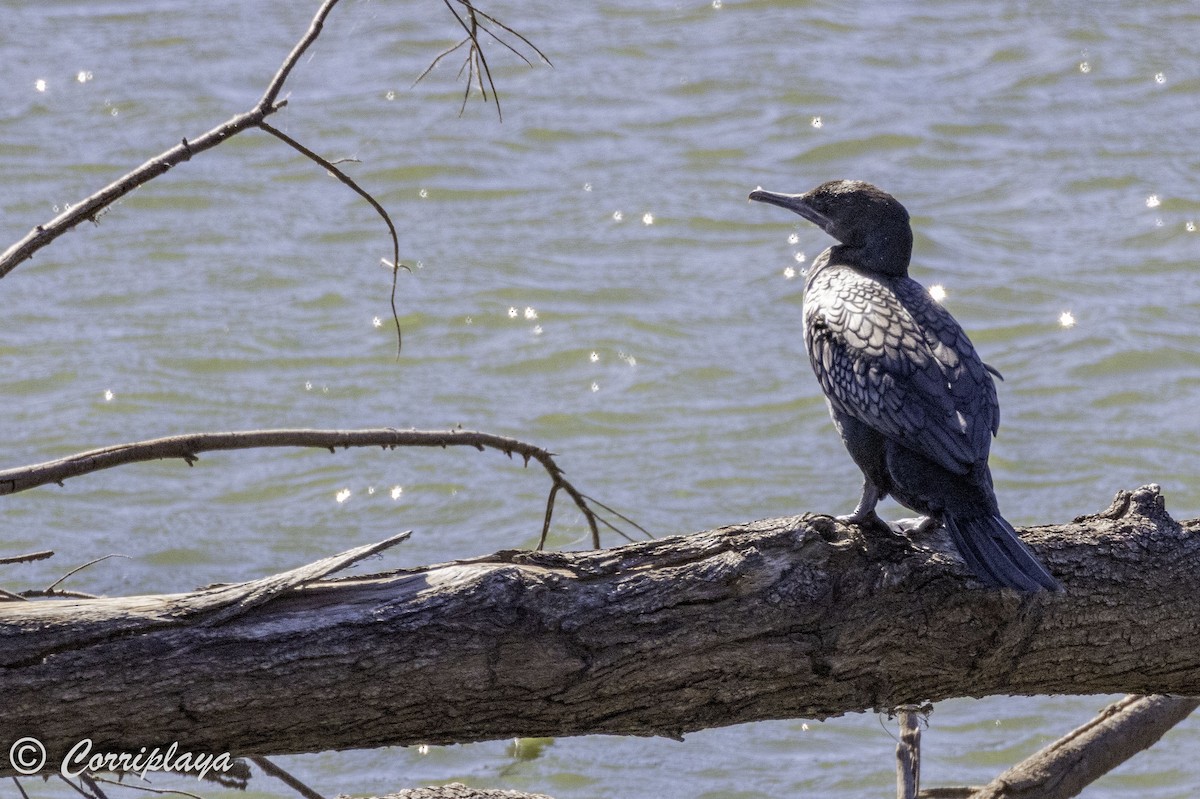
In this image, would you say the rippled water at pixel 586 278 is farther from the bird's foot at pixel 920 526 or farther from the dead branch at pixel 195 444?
the bird's foot at pixel 920 526

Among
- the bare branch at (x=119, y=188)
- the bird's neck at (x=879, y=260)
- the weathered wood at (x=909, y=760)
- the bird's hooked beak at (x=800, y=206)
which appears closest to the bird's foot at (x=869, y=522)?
the weathered wood at (x=909, y=760)

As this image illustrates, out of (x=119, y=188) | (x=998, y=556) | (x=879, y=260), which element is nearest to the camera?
(x=998, y=556)

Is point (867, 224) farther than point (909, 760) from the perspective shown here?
Yes

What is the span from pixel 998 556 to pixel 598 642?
0.83 m

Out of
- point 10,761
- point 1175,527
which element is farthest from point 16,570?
point 1175,527

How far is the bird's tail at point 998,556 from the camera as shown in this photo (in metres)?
3.04

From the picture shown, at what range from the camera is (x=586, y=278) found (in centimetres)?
896

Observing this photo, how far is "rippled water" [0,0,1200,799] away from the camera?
6867 mm

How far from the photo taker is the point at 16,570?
252 inches

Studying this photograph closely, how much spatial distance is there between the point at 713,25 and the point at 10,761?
33.2 ft

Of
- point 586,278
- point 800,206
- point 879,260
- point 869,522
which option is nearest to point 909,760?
point 869,522

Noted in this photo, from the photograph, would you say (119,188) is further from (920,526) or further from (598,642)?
(920,526)

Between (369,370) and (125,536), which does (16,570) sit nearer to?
(125,536)

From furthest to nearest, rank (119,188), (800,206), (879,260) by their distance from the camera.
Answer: (800,206) < (879,260) < (119,188)
